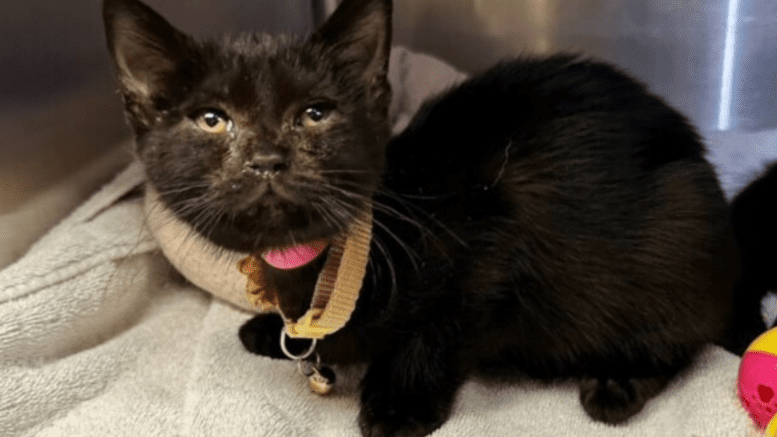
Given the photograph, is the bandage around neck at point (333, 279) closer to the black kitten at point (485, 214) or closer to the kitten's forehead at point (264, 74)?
the black kitten at point (485, 214)

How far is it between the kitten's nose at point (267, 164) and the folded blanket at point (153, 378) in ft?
1.30

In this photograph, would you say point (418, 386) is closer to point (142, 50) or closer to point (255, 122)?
point (255, 122)

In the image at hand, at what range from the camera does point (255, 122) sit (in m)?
0.92

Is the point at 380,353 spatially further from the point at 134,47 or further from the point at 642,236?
the point at 134,47

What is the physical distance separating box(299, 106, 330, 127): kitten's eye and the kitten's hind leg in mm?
591

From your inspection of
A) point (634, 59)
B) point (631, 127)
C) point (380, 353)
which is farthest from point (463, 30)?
point (380, 353)

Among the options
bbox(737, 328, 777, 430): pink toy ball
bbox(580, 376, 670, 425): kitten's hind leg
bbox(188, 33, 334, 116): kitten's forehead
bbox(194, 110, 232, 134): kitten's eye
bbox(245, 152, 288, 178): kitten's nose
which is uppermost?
bbox(188, 33, 334, 116): kitten's forehead

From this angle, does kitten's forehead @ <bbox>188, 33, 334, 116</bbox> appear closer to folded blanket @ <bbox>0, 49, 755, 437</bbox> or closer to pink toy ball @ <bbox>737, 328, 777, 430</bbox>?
folded blanket @ <bbox>0, 49, 755, 437</bbox>

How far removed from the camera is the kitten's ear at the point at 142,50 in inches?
37.9

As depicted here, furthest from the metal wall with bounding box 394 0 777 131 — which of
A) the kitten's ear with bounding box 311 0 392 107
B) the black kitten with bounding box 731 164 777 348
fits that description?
the kitten's ear with bounding box 311 0 392 107

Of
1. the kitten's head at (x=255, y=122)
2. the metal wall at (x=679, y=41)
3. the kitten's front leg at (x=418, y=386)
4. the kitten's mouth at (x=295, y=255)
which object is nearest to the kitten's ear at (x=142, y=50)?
the kitten's head at (x=255, y=122)

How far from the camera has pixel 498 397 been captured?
121 centimetres

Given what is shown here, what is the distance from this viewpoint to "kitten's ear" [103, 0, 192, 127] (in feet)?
3.15

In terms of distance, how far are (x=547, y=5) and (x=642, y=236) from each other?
81cm
